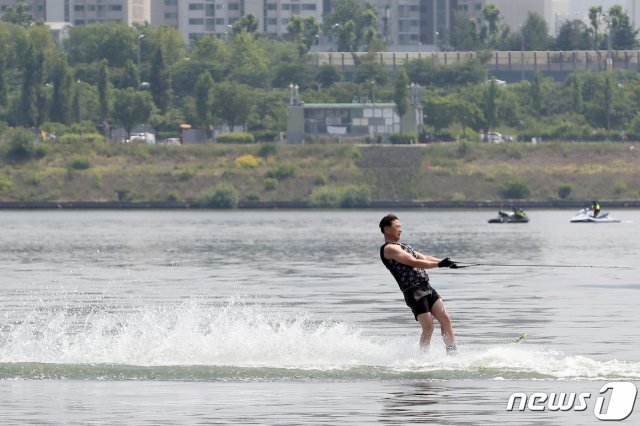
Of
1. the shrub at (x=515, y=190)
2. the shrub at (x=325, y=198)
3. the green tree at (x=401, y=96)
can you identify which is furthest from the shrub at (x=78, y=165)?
the shrub at (x=515, y=190)

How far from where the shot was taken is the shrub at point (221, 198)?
172375 millimetres

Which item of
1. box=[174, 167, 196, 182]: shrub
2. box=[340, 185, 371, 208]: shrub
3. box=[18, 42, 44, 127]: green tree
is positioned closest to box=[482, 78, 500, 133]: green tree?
box=[340, 185, 371, 208]: shrub

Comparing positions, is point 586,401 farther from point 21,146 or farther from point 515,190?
point 21,146

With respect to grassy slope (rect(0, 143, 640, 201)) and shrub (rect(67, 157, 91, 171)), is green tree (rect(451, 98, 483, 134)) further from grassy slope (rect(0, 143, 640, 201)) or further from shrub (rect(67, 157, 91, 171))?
shrub (rect(67, 157, 91, 171))

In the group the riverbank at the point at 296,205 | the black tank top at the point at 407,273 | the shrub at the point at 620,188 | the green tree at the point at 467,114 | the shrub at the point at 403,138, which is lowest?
the riverbank at the point at 296,205

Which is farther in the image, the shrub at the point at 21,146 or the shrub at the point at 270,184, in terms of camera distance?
the shrub at the point at 21,146

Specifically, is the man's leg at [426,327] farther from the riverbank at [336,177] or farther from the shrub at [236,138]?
the shrub at [236,138]

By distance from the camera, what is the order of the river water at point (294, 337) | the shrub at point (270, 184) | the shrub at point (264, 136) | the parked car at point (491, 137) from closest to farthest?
the river water at point (294, 337) → the shrub at point (270, 184) → the shrub at point (264, 136) → the parked car at point (491, 137)

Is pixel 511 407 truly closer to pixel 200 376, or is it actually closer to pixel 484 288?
pixel 200 376

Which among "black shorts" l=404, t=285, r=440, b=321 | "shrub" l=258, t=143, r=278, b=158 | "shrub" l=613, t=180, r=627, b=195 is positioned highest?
"black shorts" l=404, t=285, r=440, b=321

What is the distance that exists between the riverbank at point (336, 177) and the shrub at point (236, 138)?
27.0 ft

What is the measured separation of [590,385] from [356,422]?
4350mm

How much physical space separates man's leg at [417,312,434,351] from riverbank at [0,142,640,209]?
137498 millimetres

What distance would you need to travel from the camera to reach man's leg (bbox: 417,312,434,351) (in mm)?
28469
